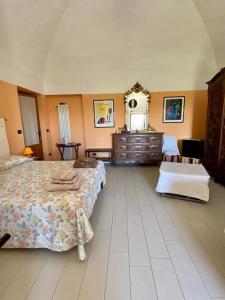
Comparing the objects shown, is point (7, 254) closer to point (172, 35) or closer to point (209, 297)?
point (209, 297)

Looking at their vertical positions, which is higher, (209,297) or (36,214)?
(36,214)

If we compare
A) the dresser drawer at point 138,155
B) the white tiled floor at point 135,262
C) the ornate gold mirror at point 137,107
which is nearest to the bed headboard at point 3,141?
the white tiled floor at point 135,262

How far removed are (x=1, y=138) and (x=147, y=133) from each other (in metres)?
3.38

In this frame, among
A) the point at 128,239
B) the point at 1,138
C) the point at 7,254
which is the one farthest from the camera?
the point at 1,138

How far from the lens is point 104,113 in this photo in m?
5.12

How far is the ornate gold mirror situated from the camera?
4883 millimetres

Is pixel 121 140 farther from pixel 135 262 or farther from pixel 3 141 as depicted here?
pixel 135 262

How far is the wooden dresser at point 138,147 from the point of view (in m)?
4.67

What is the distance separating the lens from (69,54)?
455 centimetres

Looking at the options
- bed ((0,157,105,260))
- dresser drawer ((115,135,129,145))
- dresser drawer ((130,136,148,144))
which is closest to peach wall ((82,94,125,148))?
dresser drawer ((115,135,129,145))

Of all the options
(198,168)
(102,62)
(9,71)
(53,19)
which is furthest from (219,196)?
(53,19)

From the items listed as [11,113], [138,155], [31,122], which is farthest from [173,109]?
[11,113]

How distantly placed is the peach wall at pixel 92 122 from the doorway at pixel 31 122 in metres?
1.40

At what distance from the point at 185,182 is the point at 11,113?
3610mm
